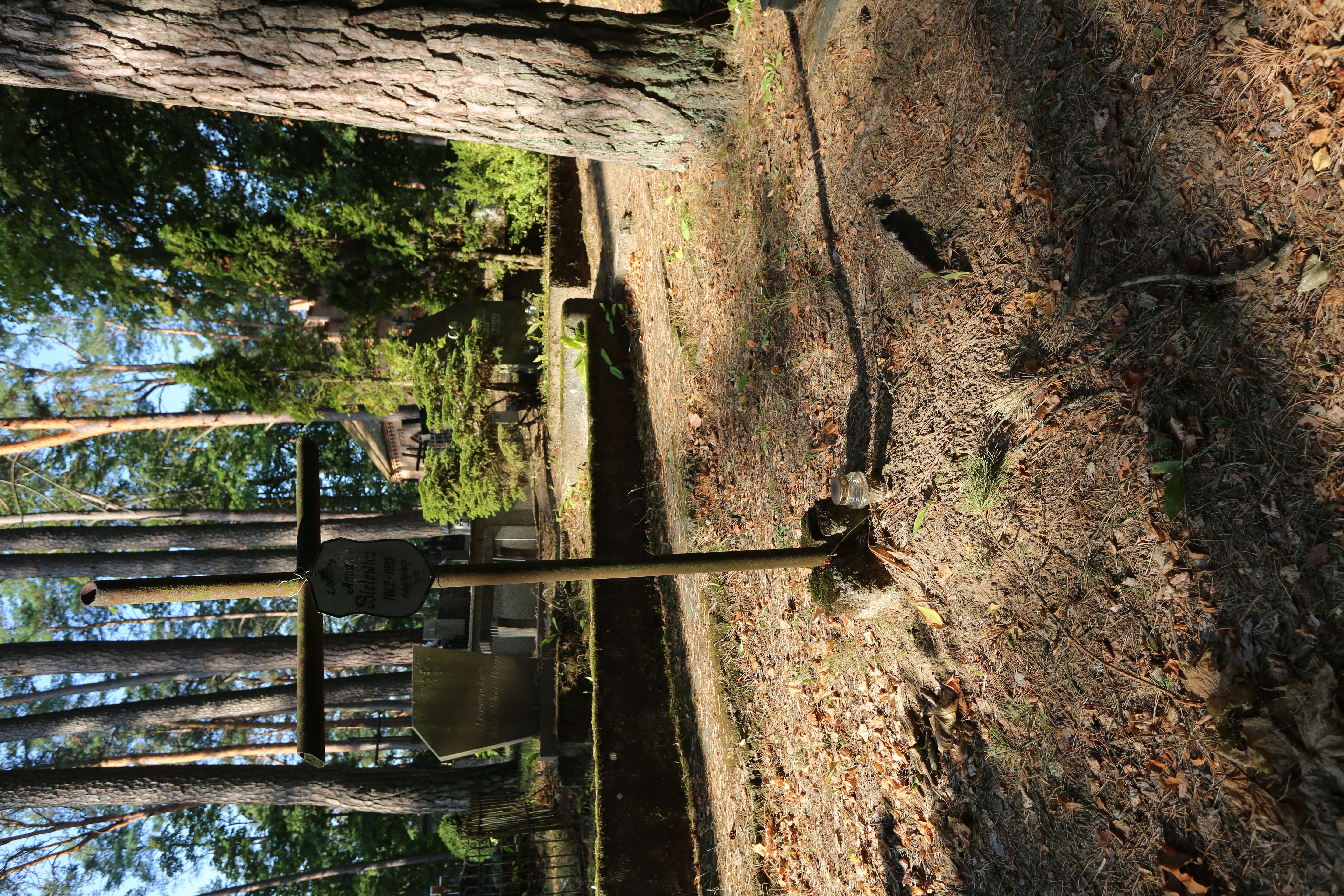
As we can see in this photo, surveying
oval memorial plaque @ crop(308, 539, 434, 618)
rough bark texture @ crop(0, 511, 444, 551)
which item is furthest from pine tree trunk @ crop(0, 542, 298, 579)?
oval memorial plaque @ crop(308, 539, 434, 618)

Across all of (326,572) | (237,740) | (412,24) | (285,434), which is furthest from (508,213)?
(237,740)

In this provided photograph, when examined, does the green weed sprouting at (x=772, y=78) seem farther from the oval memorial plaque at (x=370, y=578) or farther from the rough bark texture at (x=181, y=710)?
the rough bark texture at (x=181, y=710)

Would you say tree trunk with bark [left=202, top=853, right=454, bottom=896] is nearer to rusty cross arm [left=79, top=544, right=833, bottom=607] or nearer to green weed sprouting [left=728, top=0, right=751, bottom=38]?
rusty cross arm [left=79, top=544, right=833, bottom=607]

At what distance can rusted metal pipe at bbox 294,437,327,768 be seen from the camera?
2.55 m

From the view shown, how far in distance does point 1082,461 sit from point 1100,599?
1.44ft

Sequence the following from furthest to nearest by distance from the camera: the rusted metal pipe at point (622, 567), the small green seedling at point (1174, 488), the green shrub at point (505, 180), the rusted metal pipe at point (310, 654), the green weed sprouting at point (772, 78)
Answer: the green shrub at point (505, 180), the green weed sprouting at point (772, 78), the rusted metal pipe at point (622, 567), the rusted metal pipe at point (310, 654), the small green seedling at point (1174, 488)

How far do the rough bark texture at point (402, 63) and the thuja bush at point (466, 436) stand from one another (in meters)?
4.33

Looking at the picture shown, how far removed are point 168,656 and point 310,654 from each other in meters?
10.3

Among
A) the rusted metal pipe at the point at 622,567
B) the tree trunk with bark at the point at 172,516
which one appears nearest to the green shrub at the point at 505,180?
the tree trunk with bark at the point at 172,516

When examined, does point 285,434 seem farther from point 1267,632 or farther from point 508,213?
point 1267,632

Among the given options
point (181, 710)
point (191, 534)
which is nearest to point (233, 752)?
point (181, 710)

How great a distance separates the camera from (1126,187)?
2.29 meters

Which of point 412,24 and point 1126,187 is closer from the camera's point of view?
point 1126,187

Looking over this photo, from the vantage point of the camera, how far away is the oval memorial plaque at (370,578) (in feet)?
8.43
